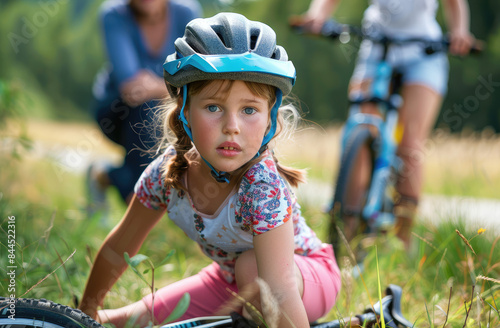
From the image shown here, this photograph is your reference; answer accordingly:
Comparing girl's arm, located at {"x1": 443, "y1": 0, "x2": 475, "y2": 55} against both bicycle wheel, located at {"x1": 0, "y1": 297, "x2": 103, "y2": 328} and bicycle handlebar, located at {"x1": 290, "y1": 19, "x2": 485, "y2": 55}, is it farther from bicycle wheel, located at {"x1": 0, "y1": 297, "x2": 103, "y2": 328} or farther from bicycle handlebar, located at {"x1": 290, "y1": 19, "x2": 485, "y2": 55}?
bicycle wheel, located at {"x1": 0, "y1": 297, "x2": 103, "y2": 328}

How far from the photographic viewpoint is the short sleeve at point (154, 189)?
72.6 inches

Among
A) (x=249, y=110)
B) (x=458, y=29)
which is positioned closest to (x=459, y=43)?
(x=458, y=29)

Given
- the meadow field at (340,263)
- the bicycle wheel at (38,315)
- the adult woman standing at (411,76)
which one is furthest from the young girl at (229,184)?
the adult woman standing at (411,76)

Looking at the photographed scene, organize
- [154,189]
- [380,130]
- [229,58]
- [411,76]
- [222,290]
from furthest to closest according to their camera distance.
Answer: [411,76] < [380,130] < [222,290] < [154,189] < [229,58]

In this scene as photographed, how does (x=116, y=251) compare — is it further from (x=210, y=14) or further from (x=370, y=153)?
(x=210, y=14)

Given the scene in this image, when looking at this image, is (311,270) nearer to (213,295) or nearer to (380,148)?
(213,295)

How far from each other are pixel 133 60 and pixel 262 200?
2.18m

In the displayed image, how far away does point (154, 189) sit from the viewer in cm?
185

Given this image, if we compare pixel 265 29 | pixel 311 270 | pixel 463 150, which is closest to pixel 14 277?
pixel 311 270

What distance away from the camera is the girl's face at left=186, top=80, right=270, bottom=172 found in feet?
5.31

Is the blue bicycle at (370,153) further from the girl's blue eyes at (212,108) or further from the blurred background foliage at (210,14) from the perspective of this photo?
the blurred background foliage at (210,14)

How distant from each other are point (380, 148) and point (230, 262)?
1.55 metres

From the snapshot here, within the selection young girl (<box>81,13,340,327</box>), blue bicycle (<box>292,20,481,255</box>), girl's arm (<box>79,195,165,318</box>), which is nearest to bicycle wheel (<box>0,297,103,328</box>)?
young girl (<box>81,13,340,327</box>)

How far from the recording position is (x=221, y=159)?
164 centimetres
